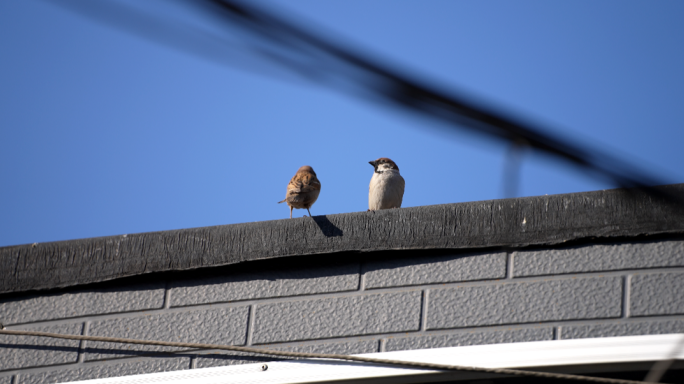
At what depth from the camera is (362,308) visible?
2438mm

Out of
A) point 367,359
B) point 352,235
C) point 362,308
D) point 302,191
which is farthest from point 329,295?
point 302,191

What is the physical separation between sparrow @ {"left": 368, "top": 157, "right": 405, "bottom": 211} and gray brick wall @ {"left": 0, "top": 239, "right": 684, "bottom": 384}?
2.53 metres

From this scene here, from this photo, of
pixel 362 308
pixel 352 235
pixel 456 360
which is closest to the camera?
pixel 456 360

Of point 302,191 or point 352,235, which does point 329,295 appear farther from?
point 302,191

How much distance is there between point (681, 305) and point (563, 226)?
1.44 feet

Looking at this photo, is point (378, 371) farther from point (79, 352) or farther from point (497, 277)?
point (79, 352)

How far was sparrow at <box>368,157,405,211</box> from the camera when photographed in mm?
5117

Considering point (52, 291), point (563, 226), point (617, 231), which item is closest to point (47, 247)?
point (52, 291)

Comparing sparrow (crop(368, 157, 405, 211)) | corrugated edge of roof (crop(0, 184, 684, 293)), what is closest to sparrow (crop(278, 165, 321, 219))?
sparrow (crop(368, 157, 405, 211))

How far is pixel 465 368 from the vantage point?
1.99 meters

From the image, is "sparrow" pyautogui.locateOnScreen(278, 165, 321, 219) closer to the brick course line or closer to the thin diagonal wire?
the brick course line

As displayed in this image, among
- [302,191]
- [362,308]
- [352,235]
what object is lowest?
[362,308]

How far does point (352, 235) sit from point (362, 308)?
→ 283 mm

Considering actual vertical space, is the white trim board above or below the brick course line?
below
